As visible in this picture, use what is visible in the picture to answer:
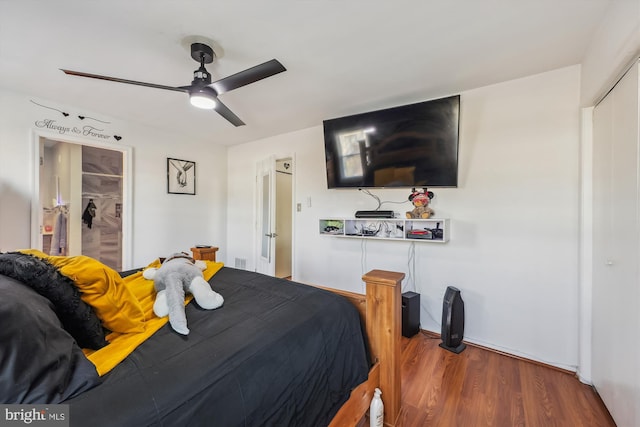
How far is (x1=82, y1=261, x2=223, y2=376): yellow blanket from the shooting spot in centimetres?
92

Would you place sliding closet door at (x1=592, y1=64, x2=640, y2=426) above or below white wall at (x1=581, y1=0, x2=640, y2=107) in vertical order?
below

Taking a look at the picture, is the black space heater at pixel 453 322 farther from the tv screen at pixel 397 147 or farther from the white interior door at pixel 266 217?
the white interior door at pixel 266 217

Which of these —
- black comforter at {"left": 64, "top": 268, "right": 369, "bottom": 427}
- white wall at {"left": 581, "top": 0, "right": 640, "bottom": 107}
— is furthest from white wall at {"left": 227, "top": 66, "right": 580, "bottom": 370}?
black comforter at {"left": 64, "top": 268, "right": 369, "bottom": 427}

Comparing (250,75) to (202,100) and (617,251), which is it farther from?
(617,251)

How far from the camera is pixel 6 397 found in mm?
657

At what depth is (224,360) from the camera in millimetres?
961

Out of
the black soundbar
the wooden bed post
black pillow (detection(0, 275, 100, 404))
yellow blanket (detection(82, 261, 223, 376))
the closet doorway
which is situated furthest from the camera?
the closet doorway

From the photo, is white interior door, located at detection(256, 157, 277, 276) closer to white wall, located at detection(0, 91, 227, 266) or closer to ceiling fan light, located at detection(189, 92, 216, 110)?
white wall, located at detection(0, 91, 227, 266)

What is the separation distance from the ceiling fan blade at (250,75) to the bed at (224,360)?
1.38 meters

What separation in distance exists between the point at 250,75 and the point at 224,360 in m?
1.65

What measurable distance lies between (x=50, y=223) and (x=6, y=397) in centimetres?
465

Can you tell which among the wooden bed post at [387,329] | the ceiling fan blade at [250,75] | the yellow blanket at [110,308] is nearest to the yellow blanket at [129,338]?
the yellow blanket at [110,308]

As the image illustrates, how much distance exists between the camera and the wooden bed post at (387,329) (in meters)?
1.48

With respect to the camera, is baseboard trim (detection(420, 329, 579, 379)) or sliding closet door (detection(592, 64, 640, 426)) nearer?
sliding closet door (detection(592, 64, 640, 426))
